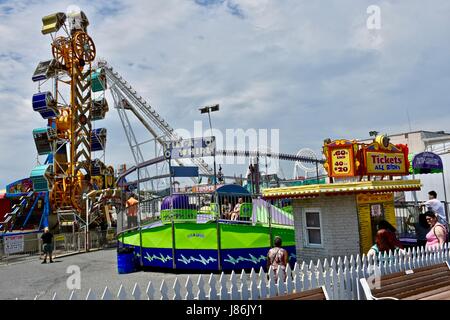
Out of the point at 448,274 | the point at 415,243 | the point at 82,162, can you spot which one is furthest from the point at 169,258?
the point at 82,162

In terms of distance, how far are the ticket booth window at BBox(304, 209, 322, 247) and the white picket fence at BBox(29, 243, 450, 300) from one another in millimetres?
3367

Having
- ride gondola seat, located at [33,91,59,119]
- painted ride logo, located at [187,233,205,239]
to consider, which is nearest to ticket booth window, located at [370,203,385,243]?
painted ride logo, located at [187,233,205,239]

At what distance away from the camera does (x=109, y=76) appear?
3812cm

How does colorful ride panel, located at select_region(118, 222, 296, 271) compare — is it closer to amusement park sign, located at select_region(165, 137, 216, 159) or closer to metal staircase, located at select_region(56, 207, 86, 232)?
Result: amusement park sign, located at select_region(165, 137, 216, 159)

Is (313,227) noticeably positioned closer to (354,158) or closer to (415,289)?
(354,158)

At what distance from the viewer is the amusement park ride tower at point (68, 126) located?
27.8 m

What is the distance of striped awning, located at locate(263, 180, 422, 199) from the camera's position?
10.1 metres

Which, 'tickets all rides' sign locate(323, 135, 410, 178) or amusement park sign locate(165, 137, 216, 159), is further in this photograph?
amusement park sign locate(165, 137, 216, 159)

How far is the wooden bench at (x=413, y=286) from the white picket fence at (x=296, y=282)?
20.1 inches

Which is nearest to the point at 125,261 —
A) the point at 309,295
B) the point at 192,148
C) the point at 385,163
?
the point at 192,148

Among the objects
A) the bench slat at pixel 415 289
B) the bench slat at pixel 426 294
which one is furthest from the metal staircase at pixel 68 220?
the bench slat at pixel 426 294

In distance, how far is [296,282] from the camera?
224 inches

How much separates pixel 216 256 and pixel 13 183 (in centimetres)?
2382
